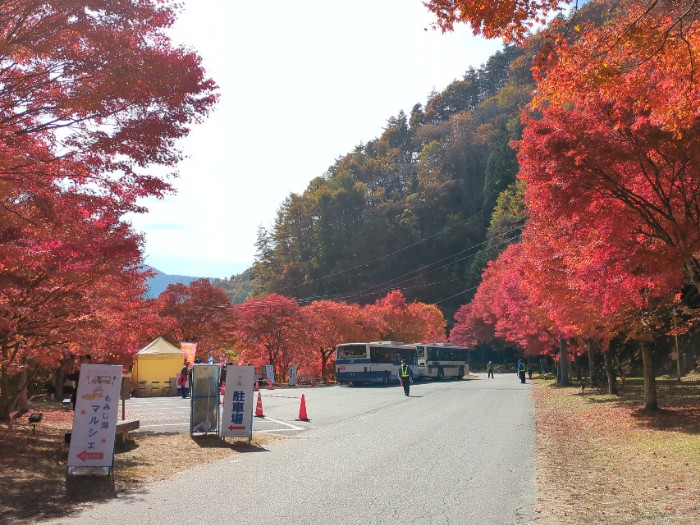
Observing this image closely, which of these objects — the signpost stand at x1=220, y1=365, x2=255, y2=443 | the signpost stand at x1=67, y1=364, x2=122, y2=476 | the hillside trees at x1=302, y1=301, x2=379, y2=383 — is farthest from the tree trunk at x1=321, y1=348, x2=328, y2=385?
the signpost stand at x1=67, y1=364, x2=122, y2=476

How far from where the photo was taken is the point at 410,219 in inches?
4026

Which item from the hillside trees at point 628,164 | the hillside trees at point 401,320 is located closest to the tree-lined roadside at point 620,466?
the hillside trees at point 628,164

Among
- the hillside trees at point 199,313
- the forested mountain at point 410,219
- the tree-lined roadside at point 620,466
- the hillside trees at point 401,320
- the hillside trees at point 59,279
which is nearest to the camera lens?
the tree-lined roadside at point 620,466

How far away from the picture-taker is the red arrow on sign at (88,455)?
8.78m

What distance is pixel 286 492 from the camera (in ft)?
25.1

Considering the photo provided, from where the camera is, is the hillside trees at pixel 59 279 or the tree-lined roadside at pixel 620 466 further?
the hillside trees at pixel 59 279

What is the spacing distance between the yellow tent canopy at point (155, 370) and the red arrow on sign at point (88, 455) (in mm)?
24309

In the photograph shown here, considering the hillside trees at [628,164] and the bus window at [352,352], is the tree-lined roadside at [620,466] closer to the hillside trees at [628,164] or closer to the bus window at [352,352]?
the hillside trees at [628,164]

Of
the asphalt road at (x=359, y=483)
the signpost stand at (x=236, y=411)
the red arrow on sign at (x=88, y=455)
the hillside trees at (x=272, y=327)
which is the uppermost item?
the hillside trees at (x=272, y=327)

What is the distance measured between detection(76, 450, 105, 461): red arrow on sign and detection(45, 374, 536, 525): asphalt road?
1.11 m

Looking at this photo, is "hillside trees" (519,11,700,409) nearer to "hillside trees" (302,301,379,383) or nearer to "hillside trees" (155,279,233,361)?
"hillside trees" (155,279,233,361)

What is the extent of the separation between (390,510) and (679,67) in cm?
694

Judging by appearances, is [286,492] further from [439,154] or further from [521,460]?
[439,154]

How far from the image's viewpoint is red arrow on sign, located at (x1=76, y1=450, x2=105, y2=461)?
8.78 m
